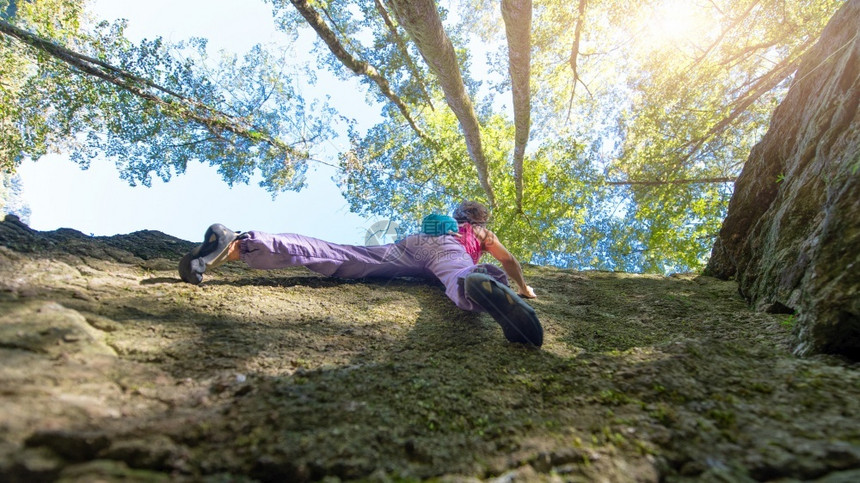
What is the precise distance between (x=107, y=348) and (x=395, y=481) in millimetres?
1216

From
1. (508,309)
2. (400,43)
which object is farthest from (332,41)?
(508,309)

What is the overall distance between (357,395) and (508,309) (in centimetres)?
95

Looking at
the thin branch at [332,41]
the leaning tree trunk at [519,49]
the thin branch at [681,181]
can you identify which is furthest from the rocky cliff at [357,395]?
the thin branch at [681,181]

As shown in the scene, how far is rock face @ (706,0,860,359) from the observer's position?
63.9 inches

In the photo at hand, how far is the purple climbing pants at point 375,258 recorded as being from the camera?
2.60 m

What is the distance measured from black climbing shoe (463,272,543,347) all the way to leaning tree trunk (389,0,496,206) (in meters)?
2.85

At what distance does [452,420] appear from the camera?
3.98 feet

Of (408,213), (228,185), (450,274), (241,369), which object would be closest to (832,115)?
(450,274)

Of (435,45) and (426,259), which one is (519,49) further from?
(426,259)

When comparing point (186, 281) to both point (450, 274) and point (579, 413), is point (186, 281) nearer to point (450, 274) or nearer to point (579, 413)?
point (450, 274)

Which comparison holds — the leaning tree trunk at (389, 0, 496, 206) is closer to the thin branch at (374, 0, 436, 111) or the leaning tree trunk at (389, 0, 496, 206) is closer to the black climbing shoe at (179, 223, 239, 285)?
the black climbing shoe at (179, 223, 239, 285)

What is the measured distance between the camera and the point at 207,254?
2.46 m

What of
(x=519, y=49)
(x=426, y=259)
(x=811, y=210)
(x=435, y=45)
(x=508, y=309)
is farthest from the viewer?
(x=519, y=49)

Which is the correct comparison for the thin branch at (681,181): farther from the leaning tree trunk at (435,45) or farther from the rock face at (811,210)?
the leaning tree trunk at (435,45)
